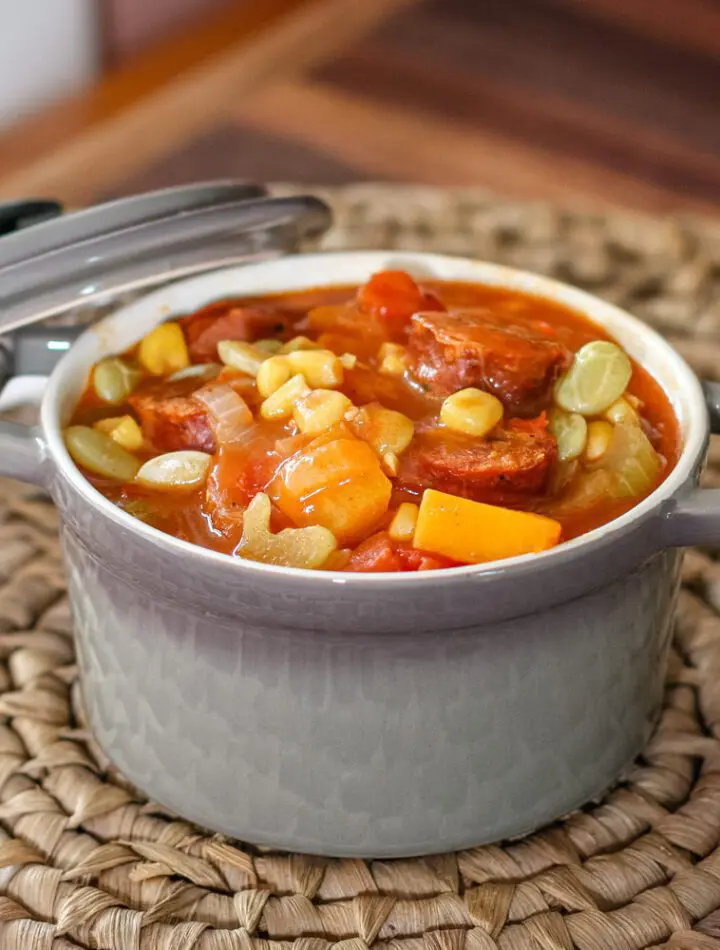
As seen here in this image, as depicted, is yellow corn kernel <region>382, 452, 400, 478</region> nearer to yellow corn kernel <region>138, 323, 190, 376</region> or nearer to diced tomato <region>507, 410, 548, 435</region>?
diced tomato <region>507, 410, 548, 435</region>

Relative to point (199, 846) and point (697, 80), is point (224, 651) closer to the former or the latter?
point (199, 846)

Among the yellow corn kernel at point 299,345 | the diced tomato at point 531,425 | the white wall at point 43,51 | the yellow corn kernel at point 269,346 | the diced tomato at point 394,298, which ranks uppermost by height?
the diced tomato at point 394,298

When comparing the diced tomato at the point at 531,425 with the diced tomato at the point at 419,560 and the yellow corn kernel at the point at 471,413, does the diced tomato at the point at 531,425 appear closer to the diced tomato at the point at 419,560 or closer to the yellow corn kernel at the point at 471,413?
the yellow corn kernel at the point at 471,413

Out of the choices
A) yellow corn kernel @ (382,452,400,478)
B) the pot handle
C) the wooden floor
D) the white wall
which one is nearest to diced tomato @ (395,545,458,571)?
yellow corn kernel @ (382,452,400,478)

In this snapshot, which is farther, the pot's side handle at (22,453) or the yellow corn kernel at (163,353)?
the yellow corn kernel at (163,353)

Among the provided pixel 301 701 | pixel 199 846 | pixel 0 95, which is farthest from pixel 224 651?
pixel 0 95

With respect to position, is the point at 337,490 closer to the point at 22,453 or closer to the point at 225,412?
the point at 225,412

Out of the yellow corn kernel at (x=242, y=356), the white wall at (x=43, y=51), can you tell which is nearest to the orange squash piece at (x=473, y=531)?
the yellow corn kernel at (x=242, y=356)
